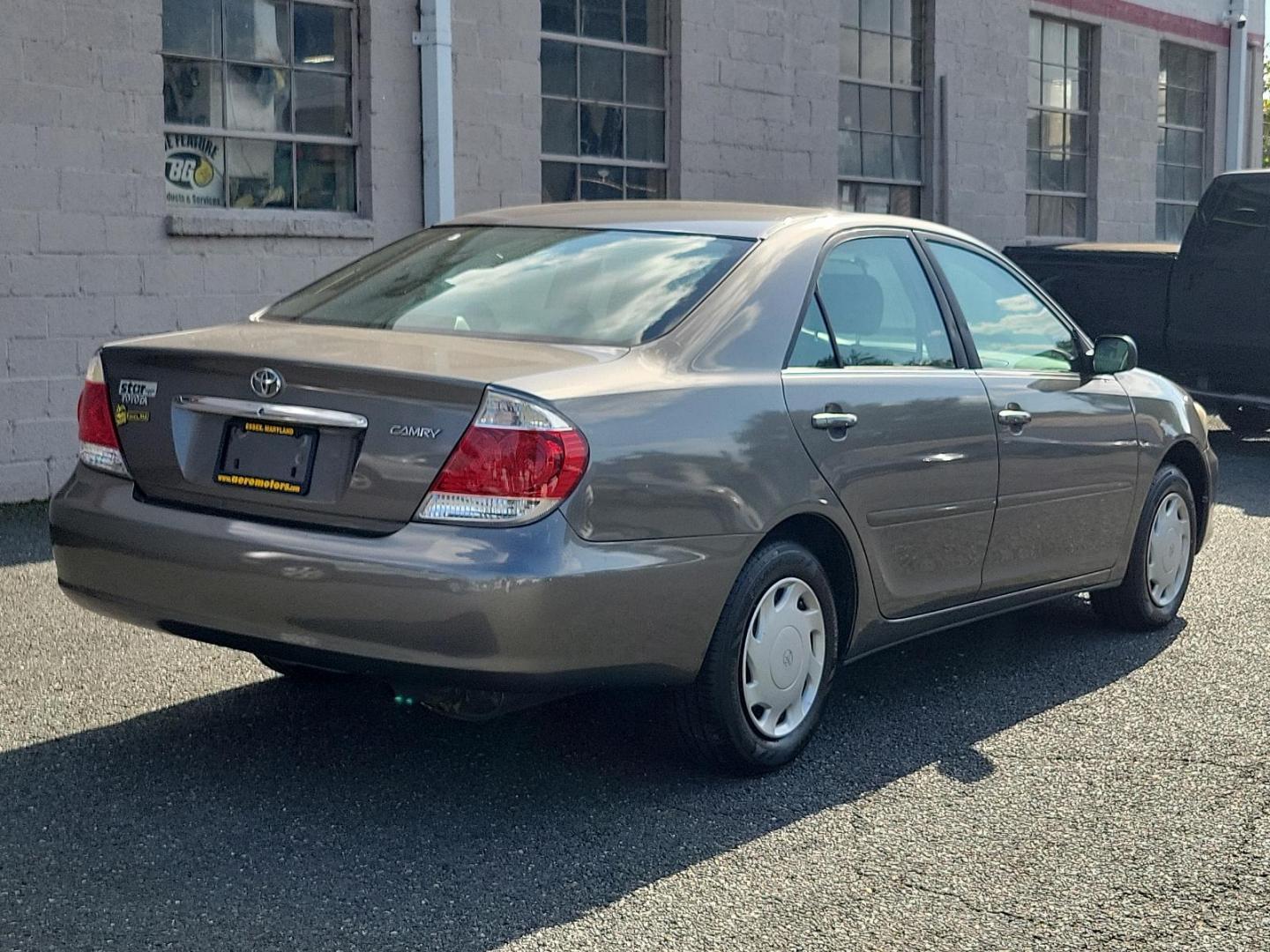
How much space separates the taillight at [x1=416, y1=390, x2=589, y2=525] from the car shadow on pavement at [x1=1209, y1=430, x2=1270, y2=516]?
5.98 metres

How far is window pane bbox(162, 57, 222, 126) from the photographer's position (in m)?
10.2

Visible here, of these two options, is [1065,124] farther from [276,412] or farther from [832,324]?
[276,412]

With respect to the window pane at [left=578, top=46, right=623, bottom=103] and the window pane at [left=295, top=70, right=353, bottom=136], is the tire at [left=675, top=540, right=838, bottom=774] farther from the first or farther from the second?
the window pane at [left=578, top=46, right=623, bottom=103]

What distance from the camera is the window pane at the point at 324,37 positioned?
10.9 metres

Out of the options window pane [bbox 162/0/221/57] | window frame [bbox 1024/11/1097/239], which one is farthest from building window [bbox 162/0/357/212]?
window frame [bbox 1024/11/1097/239]

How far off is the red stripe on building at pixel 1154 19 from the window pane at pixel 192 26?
1022cm

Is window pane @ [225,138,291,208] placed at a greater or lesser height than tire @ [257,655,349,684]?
greater

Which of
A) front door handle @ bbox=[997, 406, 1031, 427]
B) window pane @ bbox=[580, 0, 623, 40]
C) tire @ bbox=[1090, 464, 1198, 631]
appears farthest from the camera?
window pane @ bbox=[580, 0, 623, 40]

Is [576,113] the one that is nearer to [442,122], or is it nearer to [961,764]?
[442,122]

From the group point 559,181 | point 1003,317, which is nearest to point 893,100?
point 559,181

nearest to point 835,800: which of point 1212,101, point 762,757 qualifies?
point 762,757

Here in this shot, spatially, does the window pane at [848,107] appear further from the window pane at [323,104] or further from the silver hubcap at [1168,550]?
the silver hubcap at [1168,550]

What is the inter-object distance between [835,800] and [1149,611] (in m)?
2.54

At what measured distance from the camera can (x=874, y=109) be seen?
623 inches
